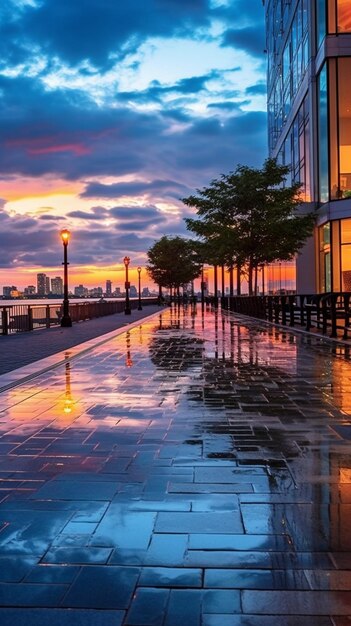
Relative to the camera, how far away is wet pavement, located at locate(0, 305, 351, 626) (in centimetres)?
300

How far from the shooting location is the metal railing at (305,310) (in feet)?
59.9

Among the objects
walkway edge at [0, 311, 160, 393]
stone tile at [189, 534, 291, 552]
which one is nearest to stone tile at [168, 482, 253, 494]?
stone tile at [189, 534, 291, 552]

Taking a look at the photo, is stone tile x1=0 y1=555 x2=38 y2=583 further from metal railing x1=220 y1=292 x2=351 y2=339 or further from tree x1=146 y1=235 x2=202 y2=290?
tree x1=146 y1=235 x2=202 y2=290

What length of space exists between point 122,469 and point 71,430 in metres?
1.67

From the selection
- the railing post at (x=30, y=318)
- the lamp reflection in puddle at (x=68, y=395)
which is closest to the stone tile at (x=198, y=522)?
the lamp reflection in puddle at (x=68, y=395)

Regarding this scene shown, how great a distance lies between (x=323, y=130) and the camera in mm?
32812

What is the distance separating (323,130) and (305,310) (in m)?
14.4

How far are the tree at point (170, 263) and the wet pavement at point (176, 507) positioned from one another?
78.5 meters

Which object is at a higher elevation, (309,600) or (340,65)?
(340,65)

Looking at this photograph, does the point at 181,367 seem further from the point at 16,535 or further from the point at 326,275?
the point at 326,275

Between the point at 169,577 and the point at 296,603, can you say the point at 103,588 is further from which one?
the point at 296,603

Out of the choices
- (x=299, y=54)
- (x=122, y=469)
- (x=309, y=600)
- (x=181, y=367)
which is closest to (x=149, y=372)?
(x=181, y=367)

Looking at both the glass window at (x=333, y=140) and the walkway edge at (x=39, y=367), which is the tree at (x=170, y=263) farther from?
the walkway edge at (x=39, y=367)

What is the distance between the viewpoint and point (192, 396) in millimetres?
8828
